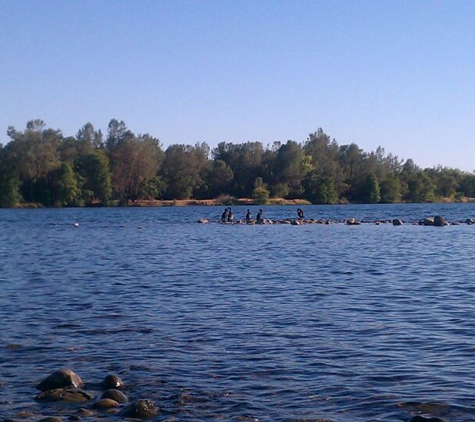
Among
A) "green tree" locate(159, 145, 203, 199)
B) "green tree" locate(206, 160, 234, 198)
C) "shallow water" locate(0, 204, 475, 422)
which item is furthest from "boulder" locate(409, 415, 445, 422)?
"green tree" locate(206, 160, 234, 198)

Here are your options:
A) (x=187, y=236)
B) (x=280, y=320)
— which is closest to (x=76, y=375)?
(x=280, y=320)

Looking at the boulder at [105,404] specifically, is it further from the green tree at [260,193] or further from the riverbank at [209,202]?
the green tree at [260,193]

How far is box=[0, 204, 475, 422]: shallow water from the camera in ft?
37.6

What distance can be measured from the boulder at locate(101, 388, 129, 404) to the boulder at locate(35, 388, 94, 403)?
0.25 m

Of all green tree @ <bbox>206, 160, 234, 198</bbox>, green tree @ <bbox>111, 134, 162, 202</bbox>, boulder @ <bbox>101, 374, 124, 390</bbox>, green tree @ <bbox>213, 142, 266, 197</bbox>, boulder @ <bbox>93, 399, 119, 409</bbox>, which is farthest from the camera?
green tree @ <bbox>213, 142, 266, 197</bbox>

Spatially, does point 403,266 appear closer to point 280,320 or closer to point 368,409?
point 280,320

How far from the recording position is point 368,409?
1098cm

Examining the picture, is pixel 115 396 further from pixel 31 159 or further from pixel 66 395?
pixel 31 159

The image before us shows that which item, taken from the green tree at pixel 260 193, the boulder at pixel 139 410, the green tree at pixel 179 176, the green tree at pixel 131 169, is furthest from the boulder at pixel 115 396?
the green tree at pixel 179 176

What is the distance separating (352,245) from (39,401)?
3500cm

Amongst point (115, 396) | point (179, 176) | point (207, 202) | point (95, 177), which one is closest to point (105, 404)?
point (115, 396)

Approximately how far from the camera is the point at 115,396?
11.4 m

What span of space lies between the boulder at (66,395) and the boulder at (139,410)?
103 centimetres

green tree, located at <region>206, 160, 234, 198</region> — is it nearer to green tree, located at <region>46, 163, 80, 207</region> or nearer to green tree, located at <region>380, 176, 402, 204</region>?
green tree, located at <region>46, 163, 80, 207</region>
